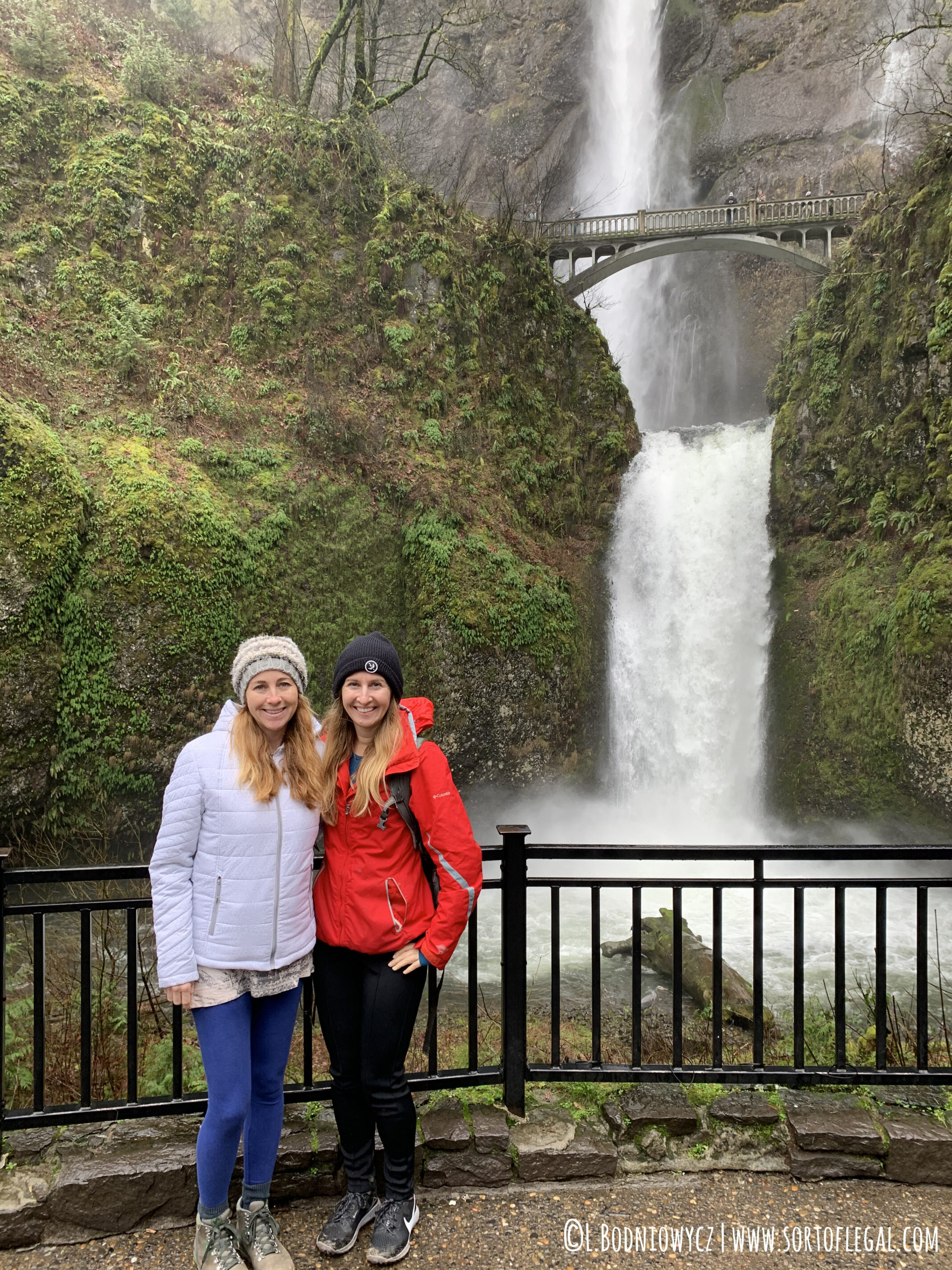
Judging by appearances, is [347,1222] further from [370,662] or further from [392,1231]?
[370,662]

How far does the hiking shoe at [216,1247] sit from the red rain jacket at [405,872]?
996mm

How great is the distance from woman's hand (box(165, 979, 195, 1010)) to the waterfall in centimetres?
1143

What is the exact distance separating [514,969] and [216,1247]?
145 centimetres

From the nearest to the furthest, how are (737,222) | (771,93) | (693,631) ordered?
(693,631) → (737,222) → (771,93)

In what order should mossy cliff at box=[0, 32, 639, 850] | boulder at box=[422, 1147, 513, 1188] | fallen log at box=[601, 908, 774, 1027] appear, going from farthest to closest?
1. mossy cliff at box=[0, 32, 639, 850]
2. fallen log at box=[601, 908, 774, 1027]
3. boulder at box=[422, 1147, 513, 1188]

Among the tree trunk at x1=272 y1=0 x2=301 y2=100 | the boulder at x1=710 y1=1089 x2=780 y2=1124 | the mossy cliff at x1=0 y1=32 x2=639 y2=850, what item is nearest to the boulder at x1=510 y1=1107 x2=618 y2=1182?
the boulder at x1=710 y1=1089 x2=780 y2=1124

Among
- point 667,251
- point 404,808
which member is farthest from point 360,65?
point 404,808

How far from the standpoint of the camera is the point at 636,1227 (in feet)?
9.47

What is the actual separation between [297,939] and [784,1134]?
231 cm

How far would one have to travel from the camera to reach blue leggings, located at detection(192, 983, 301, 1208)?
2.52m

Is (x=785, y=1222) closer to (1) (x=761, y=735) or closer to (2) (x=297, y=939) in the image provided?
(2) (x=297, y=939)

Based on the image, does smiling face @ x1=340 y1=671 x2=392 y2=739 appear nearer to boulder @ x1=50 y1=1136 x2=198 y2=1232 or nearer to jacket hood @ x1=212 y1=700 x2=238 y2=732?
jacket hood @ x1=212 y1=700 x2=238 y2=732

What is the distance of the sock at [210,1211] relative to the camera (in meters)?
2.57

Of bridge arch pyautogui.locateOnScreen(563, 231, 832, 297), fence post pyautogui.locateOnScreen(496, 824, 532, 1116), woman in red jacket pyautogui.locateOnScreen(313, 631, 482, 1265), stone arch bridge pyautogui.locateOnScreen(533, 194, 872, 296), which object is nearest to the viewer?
woman in red jacket pyautogui.locateOnScreen(313, 631, 482, 1265)
